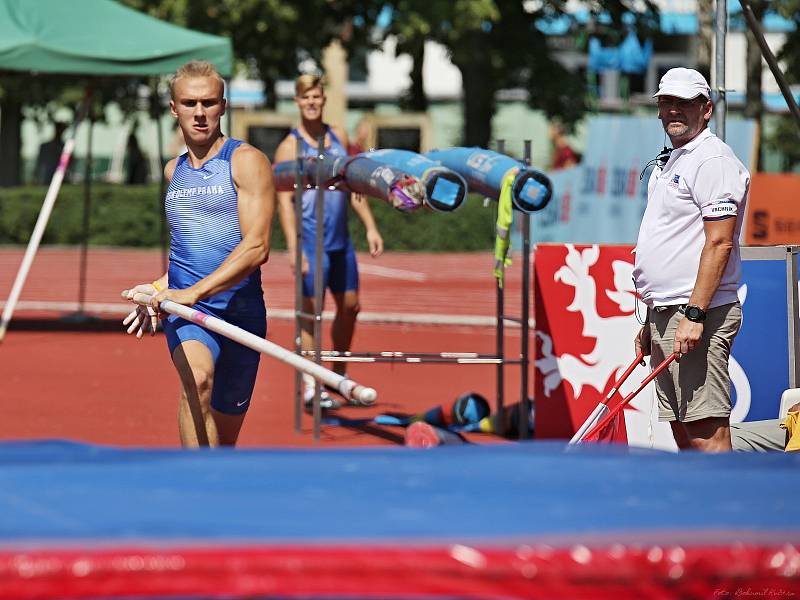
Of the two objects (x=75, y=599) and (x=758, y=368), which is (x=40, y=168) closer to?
(x=758, y=368)

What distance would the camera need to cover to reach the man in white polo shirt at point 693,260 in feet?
17.4

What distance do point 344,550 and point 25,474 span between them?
92 centimetres

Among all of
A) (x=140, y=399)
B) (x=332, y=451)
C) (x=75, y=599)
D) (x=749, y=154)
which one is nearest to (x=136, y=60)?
(x=140, y=399)

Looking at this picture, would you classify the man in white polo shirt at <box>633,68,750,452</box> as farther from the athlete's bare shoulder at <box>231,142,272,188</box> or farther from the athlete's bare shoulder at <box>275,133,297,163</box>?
the athlete's bare shoulder at <box>275,133,297,163</box>

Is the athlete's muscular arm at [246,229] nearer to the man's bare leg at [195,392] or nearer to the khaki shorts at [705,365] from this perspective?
the man's bare leg at [195,392]

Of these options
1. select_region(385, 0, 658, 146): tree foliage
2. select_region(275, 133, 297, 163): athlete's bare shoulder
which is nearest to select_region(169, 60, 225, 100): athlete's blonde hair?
select_region(275, 133, 297, 163): athlete's bare shoulder

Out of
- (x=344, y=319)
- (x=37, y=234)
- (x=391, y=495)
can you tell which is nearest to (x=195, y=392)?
(x=391, y=495)

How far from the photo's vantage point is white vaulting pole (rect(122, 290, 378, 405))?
400 cm

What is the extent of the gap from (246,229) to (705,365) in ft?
6.06

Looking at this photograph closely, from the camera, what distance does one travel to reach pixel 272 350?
455cm

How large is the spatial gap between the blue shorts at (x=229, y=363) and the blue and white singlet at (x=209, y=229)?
4.1 inches

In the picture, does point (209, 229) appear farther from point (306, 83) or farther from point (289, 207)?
point (289, 207)

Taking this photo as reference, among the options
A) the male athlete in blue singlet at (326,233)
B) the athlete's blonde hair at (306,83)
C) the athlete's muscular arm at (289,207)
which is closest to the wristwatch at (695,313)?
the male athlete in blue singlet at (326,233)

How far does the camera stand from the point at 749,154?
14555 mm
